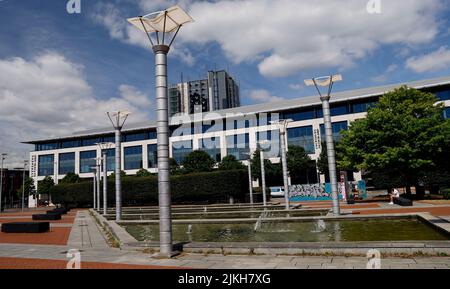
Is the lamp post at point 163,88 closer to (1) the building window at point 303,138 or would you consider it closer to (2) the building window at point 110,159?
(1) the building window at point 303,138

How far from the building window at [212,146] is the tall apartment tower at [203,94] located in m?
84.8

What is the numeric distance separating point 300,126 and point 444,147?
36.2 m

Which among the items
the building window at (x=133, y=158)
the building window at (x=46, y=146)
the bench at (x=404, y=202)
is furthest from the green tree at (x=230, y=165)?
the building window at (x=46, y=146)

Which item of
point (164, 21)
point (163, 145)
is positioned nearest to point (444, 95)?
point (164, 21)

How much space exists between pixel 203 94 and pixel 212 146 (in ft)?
295

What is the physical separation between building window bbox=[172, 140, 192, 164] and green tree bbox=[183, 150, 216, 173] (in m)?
13.3

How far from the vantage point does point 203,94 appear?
521ft

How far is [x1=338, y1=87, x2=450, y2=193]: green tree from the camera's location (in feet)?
101

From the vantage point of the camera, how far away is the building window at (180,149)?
247 feet
